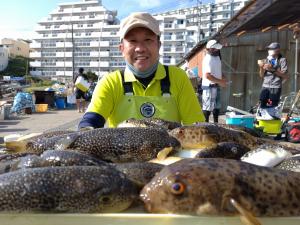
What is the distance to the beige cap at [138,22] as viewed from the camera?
3.71 metres

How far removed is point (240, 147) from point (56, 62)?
127923 mm

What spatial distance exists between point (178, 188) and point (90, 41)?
127660 millimetres

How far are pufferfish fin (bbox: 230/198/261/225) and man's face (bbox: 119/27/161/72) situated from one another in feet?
7.82

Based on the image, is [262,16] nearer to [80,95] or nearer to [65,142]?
[80,95]

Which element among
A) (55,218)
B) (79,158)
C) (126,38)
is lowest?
(55,218)

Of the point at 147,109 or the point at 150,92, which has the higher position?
the point at 150,92

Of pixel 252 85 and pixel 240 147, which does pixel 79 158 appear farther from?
pixel 252 85

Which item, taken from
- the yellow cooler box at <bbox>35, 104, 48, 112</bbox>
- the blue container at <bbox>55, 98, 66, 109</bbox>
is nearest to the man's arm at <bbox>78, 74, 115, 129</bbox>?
the yellow cooler box at <bbox>35, 104, 48, 112</bbox>

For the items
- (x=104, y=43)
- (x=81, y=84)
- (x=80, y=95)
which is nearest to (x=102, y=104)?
(x=81, y=84)

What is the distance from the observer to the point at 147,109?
160 inches

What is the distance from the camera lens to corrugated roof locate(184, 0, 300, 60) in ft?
44.9

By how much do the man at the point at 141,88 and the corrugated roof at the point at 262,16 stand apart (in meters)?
9.69

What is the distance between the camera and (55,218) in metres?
1.76

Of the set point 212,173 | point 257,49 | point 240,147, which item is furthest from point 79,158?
point 257,49
